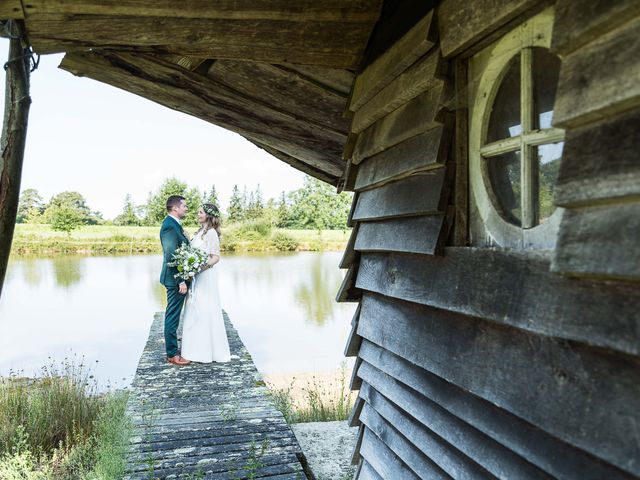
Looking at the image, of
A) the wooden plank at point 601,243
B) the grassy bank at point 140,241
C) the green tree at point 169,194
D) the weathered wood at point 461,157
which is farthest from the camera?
the green tree at point 169,194

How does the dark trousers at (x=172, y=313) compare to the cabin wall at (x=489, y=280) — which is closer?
the cabin wall at (x=489, y=280)

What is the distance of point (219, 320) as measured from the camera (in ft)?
20.0

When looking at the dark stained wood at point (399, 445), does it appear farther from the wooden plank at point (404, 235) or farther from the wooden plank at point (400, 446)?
the wooden plank at point (404, 235)

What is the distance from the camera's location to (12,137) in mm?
2225

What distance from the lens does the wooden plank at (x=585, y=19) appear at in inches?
36.9

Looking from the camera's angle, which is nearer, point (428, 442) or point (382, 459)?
point (428, 442)

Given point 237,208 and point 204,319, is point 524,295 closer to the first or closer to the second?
point 204,319

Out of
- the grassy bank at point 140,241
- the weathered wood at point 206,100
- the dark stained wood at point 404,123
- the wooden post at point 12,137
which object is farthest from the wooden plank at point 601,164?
the grassy bank at point 140,241

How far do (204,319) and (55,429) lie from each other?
2824 millimetres

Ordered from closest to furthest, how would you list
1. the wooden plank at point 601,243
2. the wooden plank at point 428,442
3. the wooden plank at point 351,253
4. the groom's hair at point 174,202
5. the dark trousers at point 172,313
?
the wooden plank at point 601,243, the wooden plank at point 428,442, the wooden plank at point 351,253, the groom's hair at point 174,202, the dark trousers at point 172,313

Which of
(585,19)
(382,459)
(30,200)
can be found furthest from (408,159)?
(30,200)

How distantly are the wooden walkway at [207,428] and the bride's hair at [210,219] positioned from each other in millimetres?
1695

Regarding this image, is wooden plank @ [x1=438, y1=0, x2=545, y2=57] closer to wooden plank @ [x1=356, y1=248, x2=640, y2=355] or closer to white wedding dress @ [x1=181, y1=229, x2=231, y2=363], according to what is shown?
wooden plank @ [x1=356, y1=248, x2=640, y2=355]

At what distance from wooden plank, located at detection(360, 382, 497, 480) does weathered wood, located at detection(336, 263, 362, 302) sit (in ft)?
1.60
